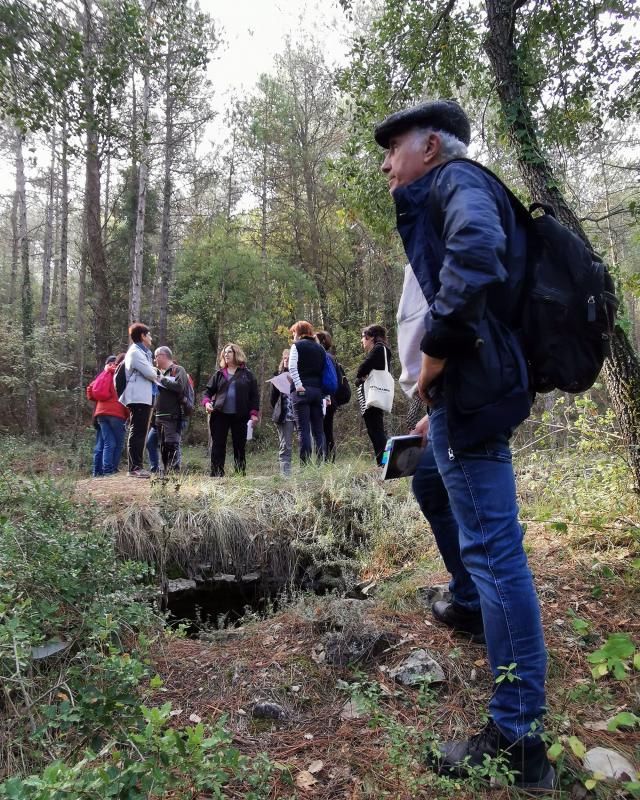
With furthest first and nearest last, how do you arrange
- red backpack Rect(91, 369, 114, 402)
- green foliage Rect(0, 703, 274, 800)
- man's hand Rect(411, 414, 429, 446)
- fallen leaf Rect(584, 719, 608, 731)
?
red backpack Rect(91, 369, 114, 402) → man's hand Rect(411, 414, 429, 446) → fallen leaf Rect(584, 719, 608, 731) → green foliage Rect(0, 703, 274, 800)

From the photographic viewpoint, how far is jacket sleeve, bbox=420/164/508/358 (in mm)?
1619

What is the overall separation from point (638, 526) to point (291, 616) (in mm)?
2265

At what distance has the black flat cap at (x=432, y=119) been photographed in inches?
80.0

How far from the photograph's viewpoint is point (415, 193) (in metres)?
2.00

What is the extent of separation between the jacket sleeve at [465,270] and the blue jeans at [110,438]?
6.66m

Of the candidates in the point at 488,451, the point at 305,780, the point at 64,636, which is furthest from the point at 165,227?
the point at 305,780

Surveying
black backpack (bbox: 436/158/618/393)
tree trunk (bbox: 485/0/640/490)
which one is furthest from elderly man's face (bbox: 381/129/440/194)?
tree trunk (bbox: 485/0/640/490)

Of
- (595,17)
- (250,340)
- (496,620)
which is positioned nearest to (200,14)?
(595,17)

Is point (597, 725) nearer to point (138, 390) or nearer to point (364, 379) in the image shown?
point (364, 379)

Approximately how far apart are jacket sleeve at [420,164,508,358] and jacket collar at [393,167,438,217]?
0.22 m

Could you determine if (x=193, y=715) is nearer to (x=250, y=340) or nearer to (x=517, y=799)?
(x=517, y=799)

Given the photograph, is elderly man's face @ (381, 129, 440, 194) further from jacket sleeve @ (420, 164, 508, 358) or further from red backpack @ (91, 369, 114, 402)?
red backpack @ (91, 369, 114, 402)


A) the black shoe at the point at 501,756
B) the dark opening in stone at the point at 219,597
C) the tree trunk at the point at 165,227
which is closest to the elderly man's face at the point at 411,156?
the black shoe at the point at 501,756

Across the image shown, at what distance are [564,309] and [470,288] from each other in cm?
45
